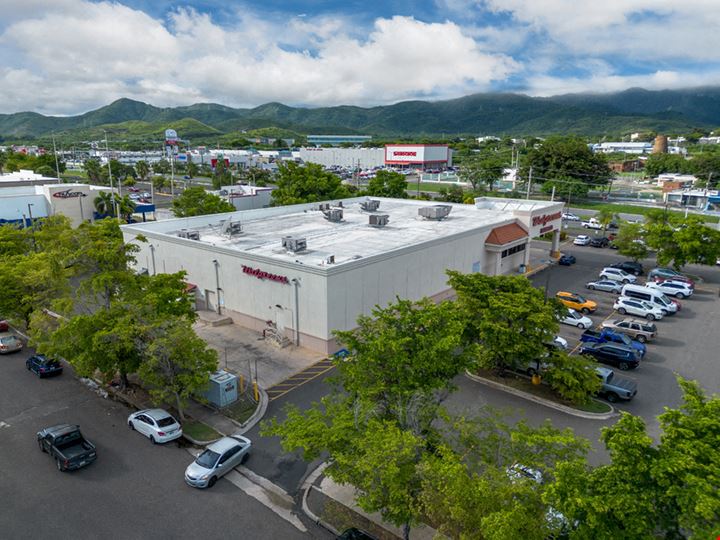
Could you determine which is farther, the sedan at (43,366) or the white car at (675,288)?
the white car at (675,288)

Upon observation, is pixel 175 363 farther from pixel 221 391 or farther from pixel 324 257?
pixel 324 257

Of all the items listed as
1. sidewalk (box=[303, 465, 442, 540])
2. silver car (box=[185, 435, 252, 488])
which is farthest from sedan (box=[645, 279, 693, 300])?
silver car (box=[185, 435, 252, 488])

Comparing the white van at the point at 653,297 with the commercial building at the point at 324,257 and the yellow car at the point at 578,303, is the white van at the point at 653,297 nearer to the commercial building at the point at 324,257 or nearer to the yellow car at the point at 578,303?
the yellow car at the point at 578,303

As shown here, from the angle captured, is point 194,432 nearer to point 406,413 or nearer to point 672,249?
point 406,413

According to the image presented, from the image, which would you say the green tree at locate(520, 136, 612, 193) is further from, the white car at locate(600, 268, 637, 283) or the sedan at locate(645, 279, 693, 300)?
the sedan at locate(645, 279, 693, 300)

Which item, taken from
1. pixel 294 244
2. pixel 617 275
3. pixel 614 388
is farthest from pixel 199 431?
pixel 617 275

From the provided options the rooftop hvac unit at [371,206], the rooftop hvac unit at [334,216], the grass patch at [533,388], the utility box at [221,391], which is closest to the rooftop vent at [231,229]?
the rooftop hvac unit at [334,216]

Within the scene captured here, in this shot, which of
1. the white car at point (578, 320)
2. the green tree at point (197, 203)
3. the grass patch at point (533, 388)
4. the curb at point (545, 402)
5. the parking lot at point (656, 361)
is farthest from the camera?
the green tree at point (197, 203)
